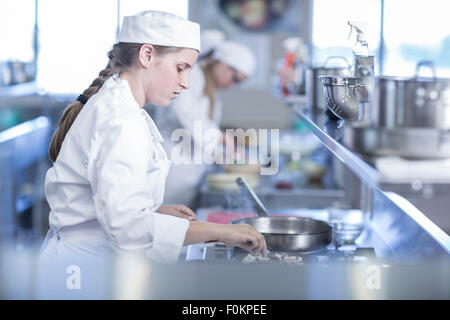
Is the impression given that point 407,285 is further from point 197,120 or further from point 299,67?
point 299,67

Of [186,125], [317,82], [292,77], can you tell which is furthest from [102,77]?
[292,77]

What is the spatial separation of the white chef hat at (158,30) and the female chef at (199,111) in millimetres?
391

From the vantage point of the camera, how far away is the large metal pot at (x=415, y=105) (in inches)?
34.8

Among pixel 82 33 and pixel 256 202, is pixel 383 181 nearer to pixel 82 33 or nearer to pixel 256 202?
pixel 256 202

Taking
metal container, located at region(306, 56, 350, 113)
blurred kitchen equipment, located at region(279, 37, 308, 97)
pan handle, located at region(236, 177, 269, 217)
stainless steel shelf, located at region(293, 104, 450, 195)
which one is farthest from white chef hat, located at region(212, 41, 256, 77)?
stainless steel shelf, located at region(293, 104, 450, 195)

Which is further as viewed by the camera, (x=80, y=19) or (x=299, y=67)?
(x=299, y=67)

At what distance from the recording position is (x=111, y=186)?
110 centimetres

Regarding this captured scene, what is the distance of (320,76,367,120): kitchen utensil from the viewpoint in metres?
1.31

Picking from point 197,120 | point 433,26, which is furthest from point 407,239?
point 433,26

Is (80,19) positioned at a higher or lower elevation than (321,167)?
higher

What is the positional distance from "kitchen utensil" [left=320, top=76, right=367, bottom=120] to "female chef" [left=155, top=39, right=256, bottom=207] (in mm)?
402

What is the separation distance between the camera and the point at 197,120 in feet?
8.20

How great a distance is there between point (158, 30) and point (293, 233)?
1.74 ft
